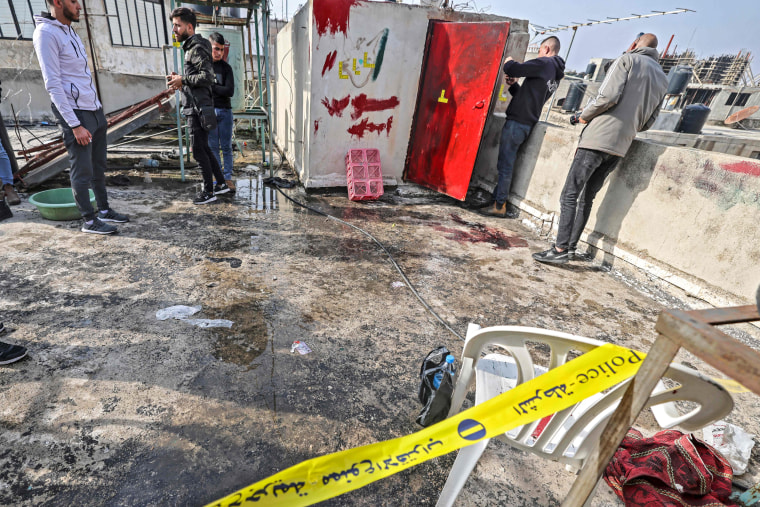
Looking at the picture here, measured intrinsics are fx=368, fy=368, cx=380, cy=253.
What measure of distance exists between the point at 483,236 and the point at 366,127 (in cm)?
240

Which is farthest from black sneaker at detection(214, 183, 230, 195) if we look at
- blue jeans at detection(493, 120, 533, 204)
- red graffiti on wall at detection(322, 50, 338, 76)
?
blue jeans at detection(493, 120, 533, 204)

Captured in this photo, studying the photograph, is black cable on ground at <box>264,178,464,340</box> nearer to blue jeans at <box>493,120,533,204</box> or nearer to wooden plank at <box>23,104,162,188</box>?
wooden plank at <box>23,104,162,188</box>

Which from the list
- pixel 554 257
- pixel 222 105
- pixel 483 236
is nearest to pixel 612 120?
pixel 554 257

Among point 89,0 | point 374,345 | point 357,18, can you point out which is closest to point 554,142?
point 357,18

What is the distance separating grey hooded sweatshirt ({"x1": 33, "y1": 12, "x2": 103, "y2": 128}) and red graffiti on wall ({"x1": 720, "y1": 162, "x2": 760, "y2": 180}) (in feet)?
18.7

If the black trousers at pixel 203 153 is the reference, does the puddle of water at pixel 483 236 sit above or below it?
below

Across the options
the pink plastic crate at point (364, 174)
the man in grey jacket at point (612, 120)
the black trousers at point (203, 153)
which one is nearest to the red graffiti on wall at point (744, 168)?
the man in grey jacket at point (612, 120)

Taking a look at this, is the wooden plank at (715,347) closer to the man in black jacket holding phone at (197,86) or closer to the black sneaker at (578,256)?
the black sneaker at (578,256)

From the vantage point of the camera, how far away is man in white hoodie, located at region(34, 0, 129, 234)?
303 centimetres

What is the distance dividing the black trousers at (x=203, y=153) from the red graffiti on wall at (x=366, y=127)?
1.93 meters

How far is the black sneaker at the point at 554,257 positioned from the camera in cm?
407

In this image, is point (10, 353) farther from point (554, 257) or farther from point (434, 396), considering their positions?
point (554, 257)

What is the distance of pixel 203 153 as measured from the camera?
4703 mm

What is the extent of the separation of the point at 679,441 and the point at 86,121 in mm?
4958
